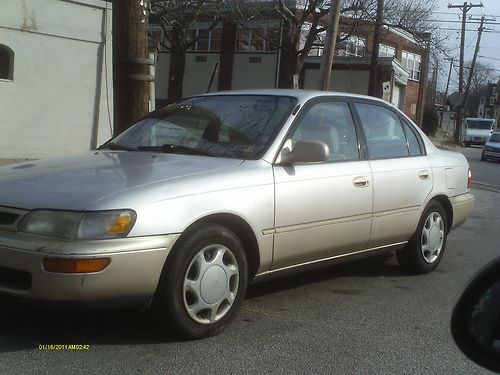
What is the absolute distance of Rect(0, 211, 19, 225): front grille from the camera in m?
3.58

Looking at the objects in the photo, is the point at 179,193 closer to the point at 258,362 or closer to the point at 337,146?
the point at 258,362

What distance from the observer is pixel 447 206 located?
6234 mm

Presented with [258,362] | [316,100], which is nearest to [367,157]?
[316,100]

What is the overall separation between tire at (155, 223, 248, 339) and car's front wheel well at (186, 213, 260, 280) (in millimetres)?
52

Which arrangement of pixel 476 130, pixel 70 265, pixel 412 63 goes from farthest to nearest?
pixel 476 130
pixel 412 63
pixel 70 265

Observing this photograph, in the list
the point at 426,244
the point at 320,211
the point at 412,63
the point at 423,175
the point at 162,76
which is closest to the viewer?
the point at 320,211

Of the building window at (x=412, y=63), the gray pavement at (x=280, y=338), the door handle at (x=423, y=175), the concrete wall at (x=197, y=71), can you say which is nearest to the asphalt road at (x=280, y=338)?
the gray pavement at (x=280, y=338)

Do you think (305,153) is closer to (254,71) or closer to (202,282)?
(202,282)

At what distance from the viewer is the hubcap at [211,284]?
12.7ft

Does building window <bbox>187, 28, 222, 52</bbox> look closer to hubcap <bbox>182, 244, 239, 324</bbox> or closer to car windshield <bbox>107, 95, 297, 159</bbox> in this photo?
car windshield <bbox>107, 95, 297, 159</bbox>

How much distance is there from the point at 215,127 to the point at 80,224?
168cm

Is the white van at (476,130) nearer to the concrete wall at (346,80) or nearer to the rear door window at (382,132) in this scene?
the concrete wall at (346,80)

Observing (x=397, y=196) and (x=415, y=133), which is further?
(x=415, y=133)

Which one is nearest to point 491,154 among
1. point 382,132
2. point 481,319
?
point 382,132
